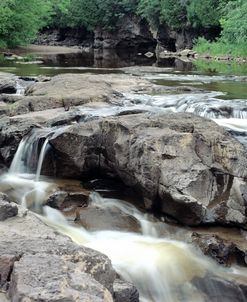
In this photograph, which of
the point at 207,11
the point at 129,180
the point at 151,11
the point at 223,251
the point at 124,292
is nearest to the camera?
the point at 124,292

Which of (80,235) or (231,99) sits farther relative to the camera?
(231,99)

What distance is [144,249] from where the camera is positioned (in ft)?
24.7

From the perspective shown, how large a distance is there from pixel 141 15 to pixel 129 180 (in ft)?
173

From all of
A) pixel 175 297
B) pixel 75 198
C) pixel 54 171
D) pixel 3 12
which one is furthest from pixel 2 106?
pixel 3 12

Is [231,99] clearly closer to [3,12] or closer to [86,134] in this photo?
[86,134]

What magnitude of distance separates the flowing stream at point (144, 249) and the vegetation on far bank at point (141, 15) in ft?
78.8

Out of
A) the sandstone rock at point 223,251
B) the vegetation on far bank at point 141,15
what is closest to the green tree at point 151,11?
the vegetation on far bank at point 141,15

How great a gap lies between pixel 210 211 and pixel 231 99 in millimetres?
7453

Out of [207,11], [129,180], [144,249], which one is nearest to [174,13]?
[207,11]

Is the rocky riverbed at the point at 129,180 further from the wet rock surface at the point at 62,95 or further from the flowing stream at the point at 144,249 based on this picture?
the wet rock surface at the point at 62,95

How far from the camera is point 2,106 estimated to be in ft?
43.1

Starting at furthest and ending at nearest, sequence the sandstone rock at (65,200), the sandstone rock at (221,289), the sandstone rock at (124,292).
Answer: the sandstone rock at (65,200) < the sandstone rock at (221,289) < the sandstone rock at (124,292)

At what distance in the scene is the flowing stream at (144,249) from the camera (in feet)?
22.0

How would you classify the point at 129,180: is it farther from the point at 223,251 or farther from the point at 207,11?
the point at 207,11
